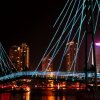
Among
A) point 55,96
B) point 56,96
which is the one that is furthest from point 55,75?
point 56,96

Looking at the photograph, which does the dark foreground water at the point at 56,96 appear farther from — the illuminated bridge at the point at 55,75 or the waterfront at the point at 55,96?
the illuminated bridge at the point at 55,75

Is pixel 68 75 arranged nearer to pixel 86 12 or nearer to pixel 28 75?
pixel 28 75

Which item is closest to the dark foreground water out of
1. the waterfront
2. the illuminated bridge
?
the waterfront

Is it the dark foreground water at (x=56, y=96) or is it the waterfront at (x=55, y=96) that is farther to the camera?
the waterfront at (x=55, y=96)

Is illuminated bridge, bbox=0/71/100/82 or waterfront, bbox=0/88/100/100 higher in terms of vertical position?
illuminated bridge, bbox=0/71/100/82

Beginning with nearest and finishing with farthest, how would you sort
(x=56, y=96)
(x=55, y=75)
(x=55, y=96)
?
(x=56, y=96) < (x=55, y=96) < (x=55, y=75)

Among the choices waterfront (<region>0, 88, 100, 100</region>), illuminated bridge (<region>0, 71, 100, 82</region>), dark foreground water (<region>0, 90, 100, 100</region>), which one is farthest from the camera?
illuminated bridge (<region>0, 71, 100, 82</region>)

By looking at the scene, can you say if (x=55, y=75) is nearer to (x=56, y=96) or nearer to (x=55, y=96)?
(x=55, y=96)

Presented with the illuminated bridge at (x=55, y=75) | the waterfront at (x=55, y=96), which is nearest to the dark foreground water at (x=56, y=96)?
the waterfront at (x=55, y=96)

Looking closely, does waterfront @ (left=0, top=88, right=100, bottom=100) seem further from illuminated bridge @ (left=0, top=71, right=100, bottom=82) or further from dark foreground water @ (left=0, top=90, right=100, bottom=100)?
illuminated bridge @ (left=0, top=71, right=100, bottom=82)

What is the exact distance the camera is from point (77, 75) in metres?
78.1

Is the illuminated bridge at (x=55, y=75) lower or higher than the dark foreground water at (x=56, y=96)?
higher

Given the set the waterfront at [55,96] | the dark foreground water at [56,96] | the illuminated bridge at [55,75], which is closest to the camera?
the dark foreground water at [56,96]

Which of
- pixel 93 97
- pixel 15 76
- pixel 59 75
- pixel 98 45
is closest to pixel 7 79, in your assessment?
pixel 15 76
